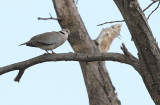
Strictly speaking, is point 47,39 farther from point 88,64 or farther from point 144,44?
point 88,64

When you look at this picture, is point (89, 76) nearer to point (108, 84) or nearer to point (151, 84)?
point (108, 84)

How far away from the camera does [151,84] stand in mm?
Answer: 4566

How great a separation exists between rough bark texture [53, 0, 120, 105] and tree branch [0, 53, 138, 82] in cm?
282

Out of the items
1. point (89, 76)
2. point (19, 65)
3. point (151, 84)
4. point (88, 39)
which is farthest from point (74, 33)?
point (151, 84)

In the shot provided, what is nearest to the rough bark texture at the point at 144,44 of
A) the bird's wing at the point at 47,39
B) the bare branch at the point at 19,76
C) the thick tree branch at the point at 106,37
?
the bird's wing at the point at 47,39

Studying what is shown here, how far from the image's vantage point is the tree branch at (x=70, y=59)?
4914 millimetres

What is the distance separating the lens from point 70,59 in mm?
5172

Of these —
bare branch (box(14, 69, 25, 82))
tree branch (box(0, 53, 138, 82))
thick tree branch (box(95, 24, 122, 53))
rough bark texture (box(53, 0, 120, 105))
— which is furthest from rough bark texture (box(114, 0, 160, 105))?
thick tree branch (box(95, 24, 122, 53))

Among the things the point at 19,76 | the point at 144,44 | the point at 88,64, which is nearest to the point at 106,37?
the point at 88,64

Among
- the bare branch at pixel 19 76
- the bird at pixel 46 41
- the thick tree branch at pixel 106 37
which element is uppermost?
the bird at pixel 46 41

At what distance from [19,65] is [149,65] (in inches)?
68.4

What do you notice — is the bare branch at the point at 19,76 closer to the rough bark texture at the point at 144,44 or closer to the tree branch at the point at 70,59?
the tree branch at the point at 70,59

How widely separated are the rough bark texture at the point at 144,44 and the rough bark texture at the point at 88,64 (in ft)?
11.5

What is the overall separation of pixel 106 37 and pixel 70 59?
4.46 metres
